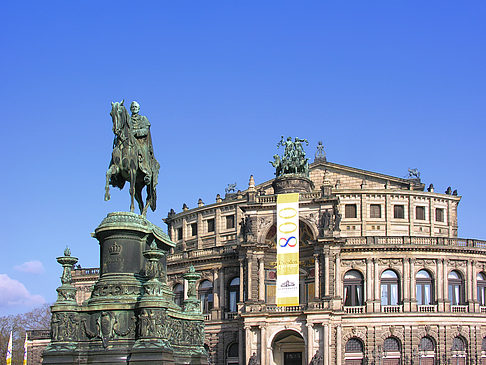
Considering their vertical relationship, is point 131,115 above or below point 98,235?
above

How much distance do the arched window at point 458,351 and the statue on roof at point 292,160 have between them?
22.8 m

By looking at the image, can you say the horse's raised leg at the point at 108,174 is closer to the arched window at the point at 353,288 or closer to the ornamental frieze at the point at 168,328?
the ornamental frieze at the point at 168,328

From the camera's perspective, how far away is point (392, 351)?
7419 cm

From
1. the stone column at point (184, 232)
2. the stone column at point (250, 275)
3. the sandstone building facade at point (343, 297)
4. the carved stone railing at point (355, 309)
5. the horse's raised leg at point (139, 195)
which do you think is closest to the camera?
the horse's raised leg at point (139, 195)

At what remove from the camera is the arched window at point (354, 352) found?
243 ft

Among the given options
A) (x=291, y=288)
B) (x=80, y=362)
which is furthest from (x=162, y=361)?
(x=291, y=288)

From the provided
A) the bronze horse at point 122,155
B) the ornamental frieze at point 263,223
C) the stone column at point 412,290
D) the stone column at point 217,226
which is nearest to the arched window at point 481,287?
the stone column at point 412,290

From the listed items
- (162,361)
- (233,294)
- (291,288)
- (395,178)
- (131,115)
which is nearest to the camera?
(162,361)

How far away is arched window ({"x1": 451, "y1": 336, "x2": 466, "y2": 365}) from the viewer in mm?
74625

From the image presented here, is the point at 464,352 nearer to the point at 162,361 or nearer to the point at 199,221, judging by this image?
the point at 199,221

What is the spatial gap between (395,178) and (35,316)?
189 ft

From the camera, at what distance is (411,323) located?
243ft

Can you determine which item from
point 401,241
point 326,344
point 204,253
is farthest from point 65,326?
point 204,253

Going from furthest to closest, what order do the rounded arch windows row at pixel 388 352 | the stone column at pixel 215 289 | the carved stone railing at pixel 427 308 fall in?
the stone column at pixel 215 289 → the carved stone railing at pixel 427 308 → the rounded arch windows row at pixel 388 352
